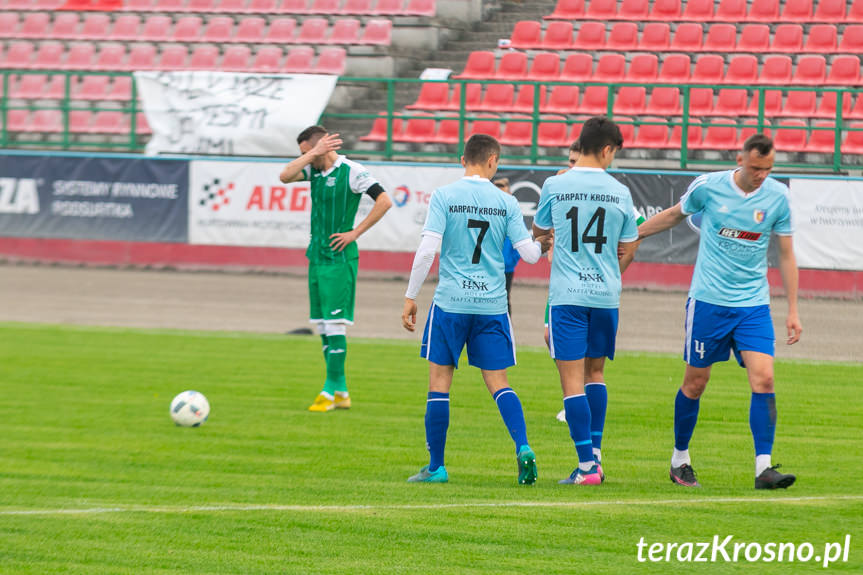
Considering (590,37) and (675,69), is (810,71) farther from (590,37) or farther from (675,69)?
→ (590,37)

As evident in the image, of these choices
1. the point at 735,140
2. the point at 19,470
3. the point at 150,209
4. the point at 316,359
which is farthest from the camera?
the point at 150,209

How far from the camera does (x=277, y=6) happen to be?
102 ft

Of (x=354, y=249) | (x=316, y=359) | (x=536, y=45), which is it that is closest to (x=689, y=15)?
(x=536, y=45)

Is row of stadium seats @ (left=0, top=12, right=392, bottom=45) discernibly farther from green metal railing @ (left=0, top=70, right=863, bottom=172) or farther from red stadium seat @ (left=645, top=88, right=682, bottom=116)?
red stadium seat @ (left=645, top=88, right=682, bottom=116)

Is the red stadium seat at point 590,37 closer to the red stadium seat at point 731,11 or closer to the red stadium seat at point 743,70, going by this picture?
the red stadium seat at point 731,11

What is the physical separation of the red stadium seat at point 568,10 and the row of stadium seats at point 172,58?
192 inches

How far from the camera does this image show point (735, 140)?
23.2 m

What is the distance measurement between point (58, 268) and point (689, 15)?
1421 centimetres

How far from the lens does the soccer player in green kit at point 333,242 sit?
1091 centimetres

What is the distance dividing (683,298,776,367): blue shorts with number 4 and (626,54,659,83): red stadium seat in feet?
60.8

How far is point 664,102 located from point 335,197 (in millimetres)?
14773

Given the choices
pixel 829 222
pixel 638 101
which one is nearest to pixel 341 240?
pixel 829 222

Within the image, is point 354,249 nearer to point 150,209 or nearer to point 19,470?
point 19,470

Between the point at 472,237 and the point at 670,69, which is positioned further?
the point at 670,69
